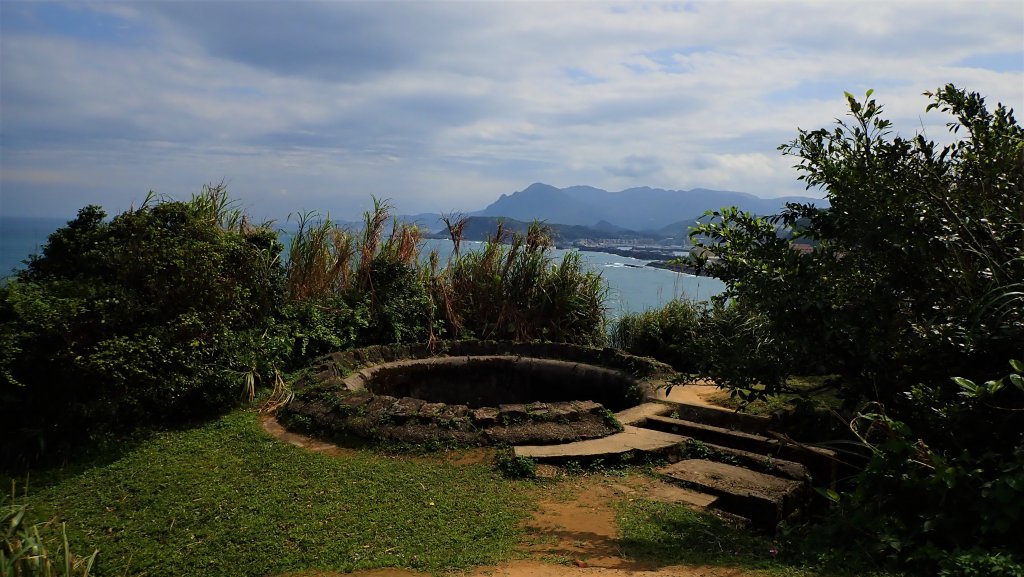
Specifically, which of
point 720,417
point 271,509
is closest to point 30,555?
point 271,509

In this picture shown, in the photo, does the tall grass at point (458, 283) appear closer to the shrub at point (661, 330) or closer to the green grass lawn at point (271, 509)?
the shrub at point (661, 330)

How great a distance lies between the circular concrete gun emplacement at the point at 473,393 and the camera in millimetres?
5145

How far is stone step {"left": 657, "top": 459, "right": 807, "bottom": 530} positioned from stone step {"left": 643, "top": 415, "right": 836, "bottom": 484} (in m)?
0.31

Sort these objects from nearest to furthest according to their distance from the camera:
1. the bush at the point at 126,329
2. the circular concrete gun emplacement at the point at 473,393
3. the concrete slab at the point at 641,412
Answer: the bush at the point at 126,329 → the circular concrete gun emplacement at the point at 473,393 → the concrete slab at the point at 641,412

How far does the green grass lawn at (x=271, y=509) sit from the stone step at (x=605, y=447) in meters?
0.41

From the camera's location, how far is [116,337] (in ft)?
16.7

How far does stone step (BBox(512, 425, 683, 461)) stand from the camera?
15.4 ft

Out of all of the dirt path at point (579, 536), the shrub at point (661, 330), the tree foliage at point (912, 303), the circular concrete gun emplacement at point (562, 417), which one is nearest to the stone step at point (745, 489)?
the circular concrete gun emplacement at point (562, 417)

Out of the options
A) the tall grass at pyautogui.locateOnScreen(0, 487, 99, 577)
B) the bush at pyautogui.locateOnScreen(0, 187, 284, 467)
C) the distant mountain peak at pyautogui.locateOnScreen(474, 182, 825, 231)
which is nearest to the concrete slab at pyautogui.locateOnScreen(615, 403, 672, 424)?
the bush at pyautogui.locateOnScreen(0, 187, 284, 467)

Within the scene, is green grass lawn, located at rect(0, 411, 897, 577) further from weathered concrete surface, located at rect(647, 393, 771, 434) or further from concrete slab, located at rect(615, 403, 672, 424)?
weathered concrete surface, located at rect(647, 393, 771, 434)

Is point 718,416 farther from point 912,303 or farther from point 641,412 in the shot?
point 912,303

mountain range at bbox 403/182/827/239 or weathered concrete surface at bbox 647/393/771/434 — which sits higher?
mountain range at bbox 403/182/827/239

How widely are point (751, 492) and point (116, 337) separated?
4.94m

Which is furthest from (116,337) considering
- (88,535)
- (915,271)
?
(915,271)
